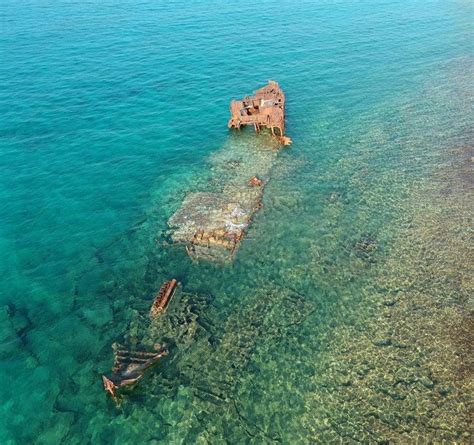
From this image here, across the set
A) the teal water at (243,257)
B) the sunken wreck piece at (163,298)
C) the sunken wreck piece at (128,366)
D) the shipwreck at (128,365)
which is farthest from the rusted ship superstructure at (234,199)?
the sunken wreck piece at (128,366)

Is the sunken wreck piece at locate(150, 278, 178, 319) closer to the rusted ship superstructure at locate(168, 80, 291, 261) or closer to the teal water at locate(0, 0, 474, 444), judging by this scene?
the teal water at locate(0, 0, 474, 444)

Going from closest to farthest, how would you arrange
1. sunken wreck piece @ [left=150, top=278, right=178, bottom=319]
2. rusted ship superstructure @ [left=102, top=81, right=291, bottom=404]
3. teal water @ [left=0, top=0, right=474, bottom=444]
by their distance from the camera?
teal water @ [left=0, top=0, right=474, bottom=444] < rusted ship superstructure @ [left=102, top=81, right=291, bottom=404] < sunken wreck piece @ [left=150, top=278, right=178, bottom=319]

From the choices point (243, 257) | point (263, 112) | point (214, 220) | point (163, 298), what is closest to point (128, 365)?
point (163, 298)

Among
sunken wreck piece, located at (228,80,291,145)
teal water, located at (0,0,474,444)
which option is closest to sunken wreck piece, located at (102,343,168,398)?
teal water, located at (0,0,474,444)

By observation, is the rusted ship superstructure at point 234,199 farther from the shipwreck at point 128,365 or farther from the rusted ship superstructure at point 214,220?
the shipwreck at point 128,365

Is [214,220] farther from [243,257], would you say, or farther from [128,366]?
[128,366]

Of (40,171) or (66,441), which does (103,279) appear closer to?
(66,441)
